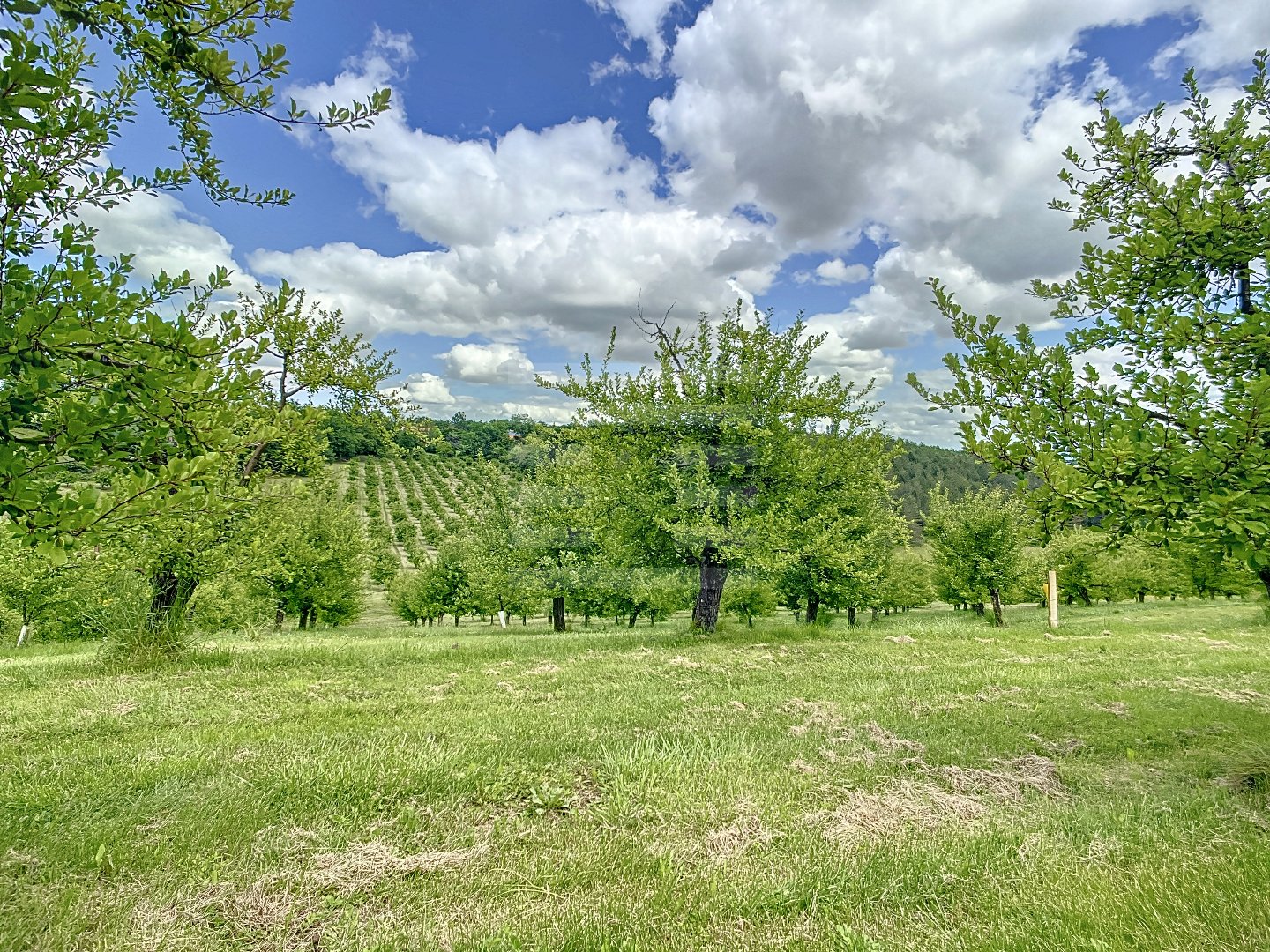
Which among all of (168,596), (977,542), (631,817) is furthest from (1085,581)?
(168,596)

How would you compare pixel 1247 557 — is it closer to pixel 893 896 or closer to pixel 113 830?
pixel 893 896

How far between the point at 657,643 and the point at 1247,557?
14.3 metres

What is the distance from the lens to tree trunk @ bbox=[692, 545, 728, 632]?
1933 cm

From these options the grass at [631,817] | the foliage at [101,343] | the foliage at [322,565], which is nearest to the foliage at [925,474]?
the foliage at [322,565]

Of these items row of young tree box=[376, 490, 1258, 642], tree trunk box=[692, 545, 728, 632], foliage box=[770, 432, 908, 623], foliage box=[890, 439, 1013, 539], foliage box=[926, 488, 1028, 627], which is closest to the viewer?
foliage box=[770, 432, 908, 623]

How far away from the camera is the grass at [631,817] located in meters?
3.47

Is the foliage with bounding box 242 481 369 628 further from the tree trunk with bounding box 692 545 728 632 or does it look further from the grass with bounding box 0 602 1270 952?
the grass with bounding box 0 602 1270 952

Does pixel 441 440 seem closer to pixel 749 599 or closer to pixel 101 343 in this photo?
pixel 101 343

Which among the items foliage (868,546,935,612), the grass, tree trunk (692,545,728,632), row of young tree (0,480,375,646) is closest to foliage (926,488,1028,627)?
foliage (868,546,935,612)

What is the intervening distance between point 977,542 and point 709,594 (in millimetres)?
22026

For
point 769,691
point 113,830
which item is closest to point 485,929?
point 113,830

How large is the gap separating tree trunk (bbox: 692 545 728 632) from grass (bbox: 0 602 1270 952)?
8.73 metres

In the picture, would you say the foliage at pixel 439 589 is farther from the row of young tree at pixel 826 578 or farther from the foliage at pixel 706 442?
the foliage at pixel 706 442

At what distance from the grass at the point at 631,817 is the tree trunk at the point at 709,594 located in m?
8.73
